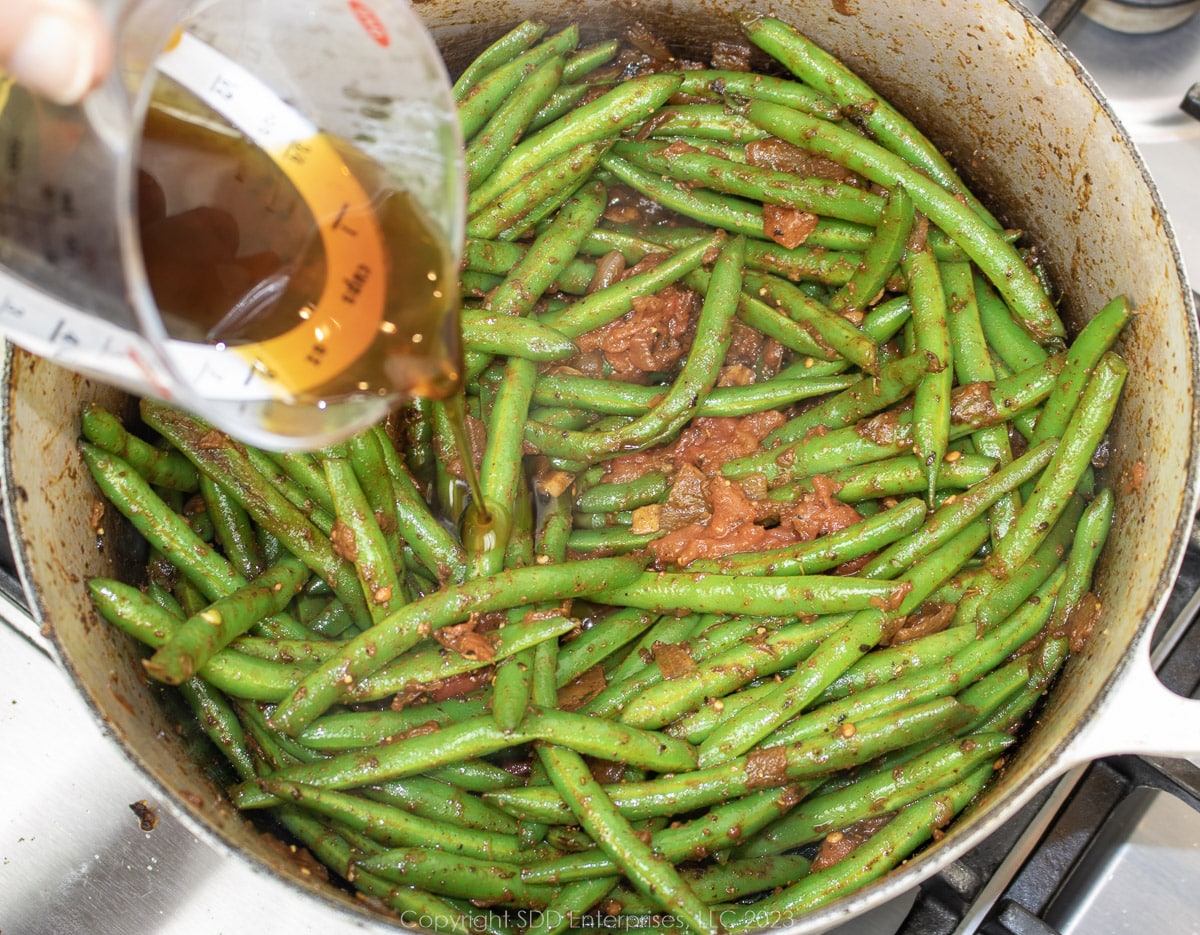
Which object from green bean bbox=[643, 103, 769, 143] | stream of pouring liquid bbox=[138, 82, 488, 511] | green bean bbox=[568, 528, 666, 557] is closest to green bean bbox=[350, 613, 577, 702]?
green bean bbox=[568, 528, 666, 557]

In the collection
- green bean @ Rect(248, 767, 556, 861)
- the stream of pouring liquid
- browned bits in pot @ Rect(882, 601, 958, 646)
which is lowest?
green bean @ Rect(248, 767, 556, 861)

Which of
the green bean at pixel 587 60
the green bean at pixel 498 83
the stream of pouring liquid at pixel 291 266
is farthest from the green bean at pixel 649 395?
the green bean at pixel 587 60

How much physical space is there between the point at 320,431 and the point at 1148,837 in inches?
127

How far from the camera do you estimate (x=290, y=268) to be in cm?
275

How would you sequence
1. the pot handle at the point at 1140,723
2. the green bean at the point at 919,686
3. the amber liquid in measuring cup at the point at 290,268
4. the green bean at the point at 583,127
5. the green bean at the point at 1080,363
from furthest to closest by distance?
the green bean at the point at 583,127 → the green bean at the point at 1080,363 → the green bean at the point at 919,686 → the pot handle at the point at 1140,723 → the amber liquid in measuring cup at the point at 290,268

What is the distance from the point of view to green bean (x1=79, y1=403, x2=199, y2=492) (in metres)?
3.40

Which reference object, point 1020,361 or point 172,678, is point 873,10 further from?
point 172,678

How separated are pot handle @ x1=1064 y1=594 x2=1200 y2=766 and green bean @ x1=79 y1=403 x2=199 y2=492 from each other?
303cm

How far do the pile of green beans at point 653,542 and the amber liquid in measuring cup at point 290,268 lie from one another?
34.4 inches

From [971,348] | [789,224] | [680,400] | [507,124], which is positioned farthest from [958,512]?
[507,124]

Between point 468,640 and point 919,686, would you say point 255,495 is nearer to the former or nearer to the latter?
point 468,640

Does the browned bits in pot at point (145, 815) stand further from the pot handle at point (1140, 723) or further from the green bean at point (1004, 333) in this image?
the green bean at point (1004, 333)

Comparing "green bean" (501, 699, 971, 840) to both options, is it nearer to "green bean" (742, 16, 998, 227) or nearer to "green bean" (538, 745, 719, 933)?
"green bean" (538, 745, 719, 933)

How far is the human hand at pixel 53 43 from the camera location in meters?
1.94
